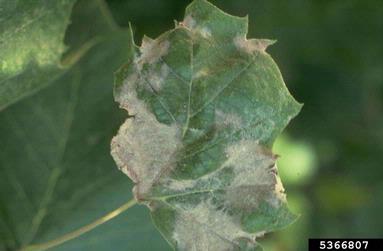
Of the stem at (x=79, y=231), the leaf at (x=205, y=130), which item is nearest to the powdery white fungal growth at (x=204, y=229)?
the leaf at (x=205, y=130)

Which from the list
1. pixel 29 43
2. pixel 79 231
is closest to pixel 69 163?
pixel 79 231

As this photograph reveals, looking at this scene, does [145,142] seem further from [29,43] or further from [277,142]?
[277,142]

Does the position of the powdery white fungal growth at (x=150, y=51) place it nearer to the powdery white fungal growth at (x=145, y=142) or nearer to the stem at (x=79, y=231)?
the powdery white fungal growth at (x=145, y=142)

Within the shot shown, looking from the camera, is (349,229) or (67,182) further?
(349,229)

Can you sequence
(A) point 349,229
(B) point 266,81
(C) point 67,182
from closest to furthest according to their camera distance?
(B) point 266,81
(C) point 67,182
(A) point 349,229

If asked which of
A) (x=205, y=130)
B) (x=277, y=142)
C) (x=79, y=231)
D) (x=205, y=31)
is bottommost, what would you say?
(x=277, y=142)

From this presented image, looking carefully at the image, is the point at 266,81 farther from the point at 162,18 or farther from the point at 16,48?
the point at 162,18

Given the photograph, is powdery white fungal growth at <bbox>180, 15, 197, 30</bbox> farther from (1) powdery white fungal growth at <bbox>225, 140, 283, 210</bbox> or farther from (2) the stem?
(2) the stem

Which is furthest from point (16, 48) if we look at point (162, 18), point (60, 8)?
point (162, 18)
